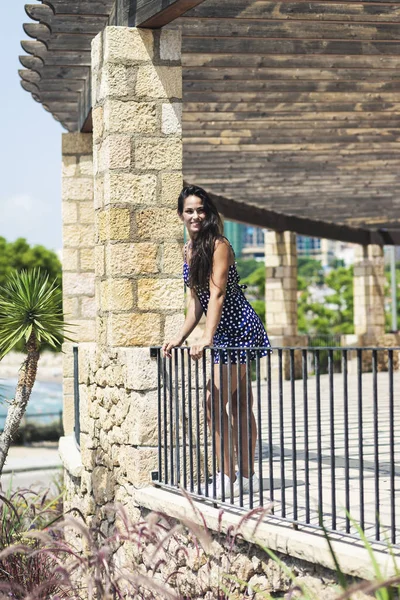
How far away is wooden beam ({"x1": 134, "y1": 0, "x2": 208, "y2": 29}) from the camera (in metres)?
5.96

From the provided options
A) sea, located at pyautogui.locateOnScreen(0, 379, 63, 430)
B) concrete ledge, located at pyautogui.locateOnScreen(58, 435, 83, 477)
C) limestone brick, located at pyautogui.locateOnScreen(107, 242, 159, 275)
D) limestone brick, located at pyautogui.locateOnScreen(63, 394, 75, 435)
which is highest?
limestone brick, located at pyautogui.locateOnScreen(107, 242, 159, 275)

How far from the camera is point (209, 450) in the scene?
20.9ft

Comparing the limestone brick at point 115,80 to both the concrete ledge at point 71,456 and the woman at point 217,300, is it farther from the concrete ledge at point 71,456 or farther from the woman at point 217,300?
the concrete ledge at point 71,456

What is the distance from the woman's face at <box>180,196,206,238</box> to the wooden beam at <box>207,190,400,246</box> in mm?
9131

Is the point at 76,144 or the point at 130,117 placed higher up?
the point at 76,144

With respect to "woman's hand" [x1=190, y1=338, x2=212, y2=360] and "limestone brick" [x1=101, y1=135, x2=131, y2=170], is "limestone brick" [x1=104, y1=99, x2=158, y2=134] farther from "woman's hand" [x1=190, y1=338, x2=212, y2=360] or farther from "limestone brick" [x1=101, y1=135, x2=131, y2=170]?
"woman's hand" [x1=190, y1=338, x2=212, y2=360]

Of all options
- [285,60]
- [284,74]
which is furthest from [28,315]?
[284,74]

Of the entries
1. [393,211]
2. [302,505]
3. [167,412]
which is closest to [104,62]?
[167,412]

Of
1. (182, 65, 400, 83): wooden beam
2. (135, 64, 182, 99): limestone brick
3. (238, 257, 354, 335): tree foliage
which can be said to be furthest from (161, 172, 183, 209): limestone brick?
(238, 257, 354, 335): tree foliage

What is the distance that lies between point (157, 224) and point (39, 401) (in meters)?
80.4

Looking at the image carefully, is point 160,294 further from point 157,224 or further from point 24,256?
point 24,256

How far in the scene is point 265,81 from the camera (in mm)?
8648

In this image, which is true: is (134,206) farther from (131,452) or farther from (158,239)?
(131,452)

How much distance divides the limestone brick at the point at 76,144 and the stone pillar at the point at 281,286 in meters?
8.45
